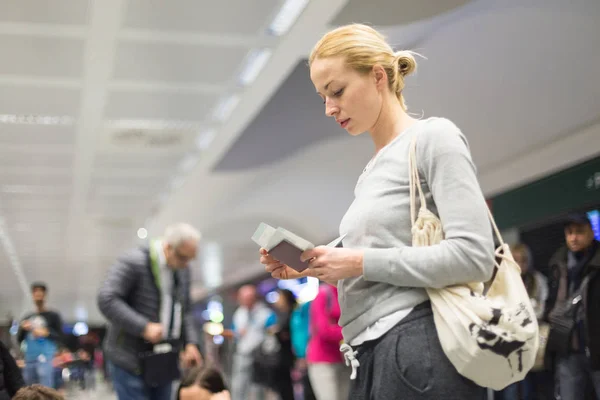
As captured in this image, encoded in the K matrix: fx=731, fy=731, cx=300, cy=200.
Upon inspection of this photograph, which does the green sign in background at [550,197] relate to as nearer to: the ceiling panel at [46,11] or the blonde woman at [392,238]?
the ceiling panel at [46,11]

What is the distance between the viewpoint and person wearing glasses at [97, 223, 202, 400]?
477 cm

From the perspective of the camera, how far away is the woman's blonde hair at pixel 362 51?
5.83ft

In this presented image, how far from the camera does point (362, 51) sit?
5.82ft

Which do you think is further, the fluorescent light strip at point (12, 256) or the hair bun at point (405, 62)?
the fluorescent light strip at point (12, 256)

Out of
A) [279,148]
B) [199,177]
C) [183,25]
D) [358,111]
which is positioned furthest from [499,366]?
[199,177]

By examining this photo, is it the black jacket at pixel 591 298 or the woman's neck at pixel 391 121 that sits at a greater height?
the woman's neck at pixel 391 121

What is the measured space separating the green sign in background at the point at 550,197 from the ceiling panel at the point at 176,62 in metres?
3.43

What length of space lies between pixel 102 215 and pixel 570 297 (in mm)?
11853

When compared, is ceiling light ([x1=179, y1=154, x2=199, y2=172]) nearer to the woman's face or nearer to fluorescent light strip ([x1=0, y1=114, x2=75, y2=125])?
fluorescent light strip ([x1=0, y1=114, x2=75, y2=125])

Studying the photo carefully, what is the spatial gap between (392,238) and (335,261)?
17 centimetres

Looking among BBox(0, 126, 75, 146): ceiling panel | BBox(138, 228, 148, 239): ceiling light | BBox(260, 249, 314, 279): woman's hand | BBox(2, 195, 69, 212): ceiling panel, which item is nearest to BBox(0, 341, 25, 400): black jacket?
BBox(260, 249, 314, 279): woman's hand

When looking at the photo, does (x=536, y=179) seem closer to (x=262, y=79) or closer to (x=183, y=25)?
(x=262, y=79)

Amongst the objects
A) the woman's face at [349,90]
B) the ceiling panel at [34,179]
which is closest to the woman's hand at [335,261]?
the woman's face at [349,90]

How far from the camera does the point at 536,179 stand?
791 cm
